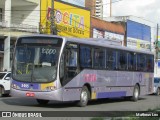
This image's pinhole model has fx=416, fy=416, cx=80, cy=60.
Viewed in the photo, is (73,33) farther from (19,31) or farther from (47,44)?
(47,44)

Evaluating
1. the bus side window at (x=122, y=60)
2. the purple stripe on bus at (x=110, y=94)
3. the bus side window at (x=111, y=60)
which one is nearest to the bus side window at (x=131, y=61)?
the bus side window at (x=122, y=60)

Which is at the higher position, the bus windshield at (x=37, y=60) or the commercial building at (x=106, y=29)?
the commercial building at (x=106, y=29)

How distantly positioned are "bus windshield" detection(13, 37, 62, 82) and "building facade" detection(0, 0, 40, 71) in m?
22.1

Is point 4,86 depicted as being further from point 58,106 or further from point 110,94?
point 58,106

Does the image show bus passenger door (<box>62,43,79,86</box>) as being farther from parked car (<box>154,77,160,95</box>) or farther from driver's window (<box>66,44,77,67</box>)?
parked car (<box>154,77,160,95</box>)

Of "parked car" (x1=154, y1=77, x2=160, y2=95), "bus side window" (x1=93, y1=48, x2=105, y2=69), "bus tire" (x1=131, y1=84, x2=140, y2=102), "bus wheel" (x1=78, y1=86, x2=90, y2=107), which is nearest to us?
"bus wheel" (x1=78, y1=86, x2=90, y2=107)

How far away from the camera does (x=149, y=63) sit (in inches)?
1003

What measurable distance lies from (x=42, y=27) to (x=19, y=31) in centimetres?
311

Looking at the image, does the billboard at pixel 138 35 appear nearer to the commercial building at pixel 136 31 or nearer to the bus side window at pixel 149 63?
the commercial building at pixel 136 31

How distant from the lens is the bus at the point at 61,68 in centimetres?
1603

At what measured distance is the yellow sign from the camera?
43750mm

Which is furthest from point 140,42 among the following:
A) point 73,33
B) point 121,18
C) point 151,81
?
point 151,81

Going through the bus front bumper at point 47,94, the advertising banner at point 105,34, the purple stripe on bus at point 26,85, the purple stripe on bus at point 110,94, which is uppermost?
the advertising banner at point 105,34

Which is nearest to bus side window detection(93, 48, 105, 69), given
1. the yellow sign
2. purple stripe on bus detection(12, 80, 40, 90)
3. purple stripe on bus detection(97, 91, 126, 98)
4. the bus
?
the bus
